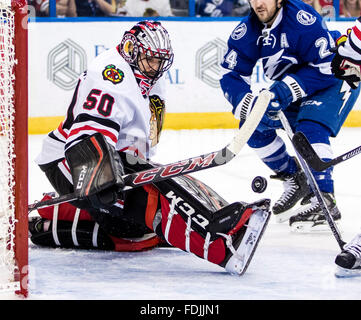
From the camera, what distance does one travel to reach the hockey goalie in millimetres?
2521

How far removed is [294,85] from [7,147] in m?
1.42

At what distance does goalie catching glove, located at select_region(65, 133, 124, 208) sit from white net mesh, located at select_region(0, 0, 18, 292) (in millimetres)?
234

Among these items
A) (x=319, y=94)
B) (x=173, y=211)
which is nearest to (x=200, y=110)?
(x=319, y=94)

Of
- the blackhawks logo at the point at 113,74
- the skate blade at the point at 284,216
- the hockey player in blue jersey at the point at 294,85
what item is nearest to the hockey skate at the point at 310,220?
the hockey player in blue jersey at the point at 294,85

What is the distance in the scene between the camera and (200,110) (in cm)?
597

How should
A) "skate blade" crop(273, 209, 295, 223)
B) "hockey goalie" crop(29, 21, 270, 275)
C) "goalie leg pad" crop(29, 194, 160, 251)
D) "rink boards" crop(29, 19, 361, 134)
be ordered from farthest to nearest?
1. "rink boards" crop(29, 19, 361, 134)
2. "skate blade" crop(273, 209, 295, 223)
3. "goalie leg pad" crop(29, 194, 160, 251)
4. "hockey goalie" crop(29, 21, 270, 275)

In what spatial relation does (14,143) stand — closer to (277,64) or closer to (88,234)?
(88,234)

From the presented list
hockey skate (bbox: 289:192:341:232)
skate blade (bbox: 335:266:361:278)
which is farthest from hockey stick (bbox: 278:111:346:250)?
hockey skate (bbox: 289:192:341:232)

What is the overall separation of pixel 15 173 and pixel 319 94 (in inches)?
62.4

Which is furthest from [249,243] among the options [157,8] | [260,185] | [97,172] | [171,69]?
[157,8]

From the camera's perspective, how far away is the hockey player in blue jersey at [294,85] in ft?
10.9

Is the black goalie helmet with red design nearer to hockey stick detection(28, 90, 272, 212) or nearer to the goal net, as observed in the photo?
hockey stick detection(28, 90, 272, 212)

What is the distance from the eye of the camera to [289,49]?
3.43 meters
